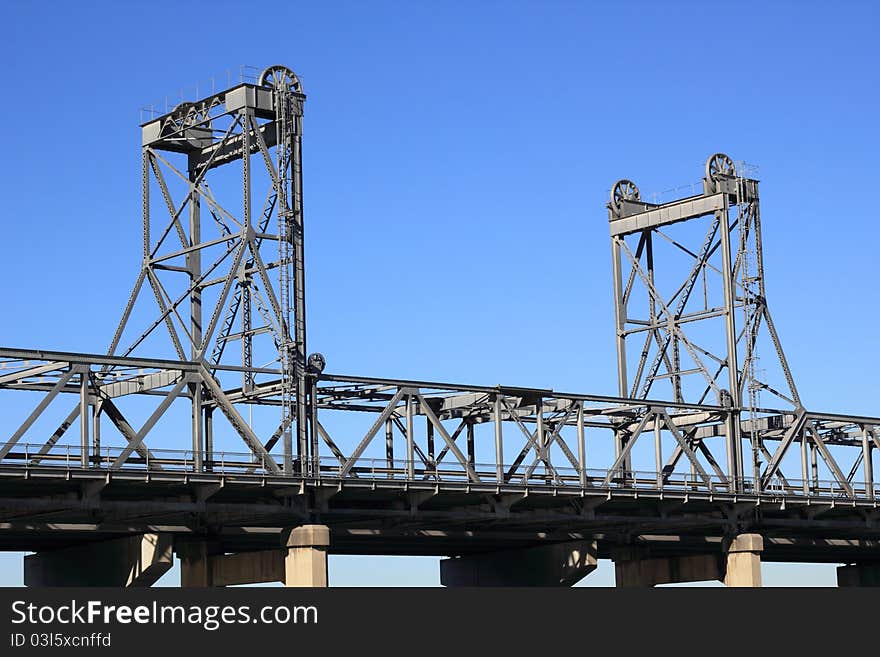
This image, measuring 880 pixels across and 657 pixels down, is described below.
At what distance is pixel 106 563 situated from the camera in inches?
2463

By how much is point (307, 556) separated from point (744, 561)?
22.3 metres

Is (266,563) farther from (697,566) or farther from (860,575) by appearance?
(860,575)

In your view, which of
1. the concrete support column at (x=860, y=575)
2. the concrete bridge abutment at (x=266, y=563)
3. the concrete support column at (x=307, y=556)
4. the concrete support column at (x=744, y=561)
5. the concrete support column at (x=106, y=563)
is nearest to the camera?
the concrete support column at (x=106, y=563)

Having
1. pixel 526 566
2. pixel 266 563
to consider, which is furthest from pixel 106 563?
pixel 526 566

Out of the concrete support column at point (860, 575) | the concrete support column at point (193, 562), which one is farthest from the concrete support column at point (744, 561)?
the concrete support column at point (193, 562)

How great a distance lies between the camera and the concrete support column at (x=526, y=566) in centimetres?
7288

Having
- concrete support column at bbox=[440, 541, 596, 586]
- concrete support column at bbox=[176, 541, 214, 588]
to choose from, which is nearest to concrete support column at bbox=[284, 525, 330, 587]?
concrete support column at bbox=[176, 541, 214, 588]

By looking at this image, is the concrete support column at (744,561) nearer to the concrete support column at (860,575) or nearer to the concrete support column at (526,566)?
the concrete support column at (526,566)

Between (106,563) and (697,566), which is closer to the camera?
(106,563)

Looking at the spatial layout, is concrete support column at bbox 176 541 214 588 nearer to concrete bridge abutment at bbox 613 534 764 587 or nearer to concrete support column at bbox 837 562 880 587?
concrete bridge abutment at bbox 613 534 764 587

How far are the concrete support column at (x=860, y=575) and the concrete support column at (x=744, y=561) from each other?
16.5 metres

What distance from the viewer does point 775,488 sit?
268 feet

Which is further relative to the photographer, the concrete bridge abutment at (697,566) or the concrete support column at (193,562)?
the concrete bridge abutment at (697,566)

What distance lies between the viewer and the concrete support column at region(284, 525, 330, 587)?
60.8 meters
